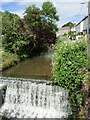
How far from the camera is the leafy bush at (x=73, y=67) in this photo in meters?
3.92

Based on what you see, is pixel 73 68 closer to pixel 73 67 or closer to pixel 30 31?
pixel 73 67

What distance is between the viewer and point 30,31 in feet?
40.5

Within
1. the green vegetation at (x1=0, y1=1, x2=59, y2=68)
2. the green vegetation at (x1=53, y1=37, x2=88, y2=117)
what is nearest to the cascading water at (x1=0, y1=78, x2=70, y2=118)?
the green vegetation at (x1=53, y1=37, x2=88, y2=117)

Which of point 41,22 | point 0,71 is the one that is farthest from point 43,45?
point 0,71

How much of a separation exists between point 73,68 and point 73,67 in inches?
1.2

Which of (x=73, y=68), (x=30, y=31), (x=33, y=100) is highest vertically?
(x=30, y=31)

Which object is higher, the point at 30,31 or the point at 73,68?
the point at 30,31

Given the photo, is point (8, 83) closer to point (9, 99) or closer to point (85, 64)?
point (9, 99)

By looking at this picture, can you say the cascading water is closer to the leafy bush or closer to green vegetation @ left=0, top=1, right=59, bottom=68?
the leafy bush

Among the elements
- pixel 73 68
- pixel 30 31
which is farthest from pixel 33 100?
pixel 30 31

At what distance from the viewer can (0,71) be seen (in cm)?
796

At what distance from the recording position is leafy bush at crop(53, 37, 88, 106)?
3.92m

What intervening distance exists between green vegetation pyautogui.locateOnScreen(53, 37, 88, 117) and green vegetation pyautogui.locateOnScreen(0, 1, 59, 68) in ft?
25.1

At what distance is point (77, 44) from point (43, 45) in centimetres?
1047
